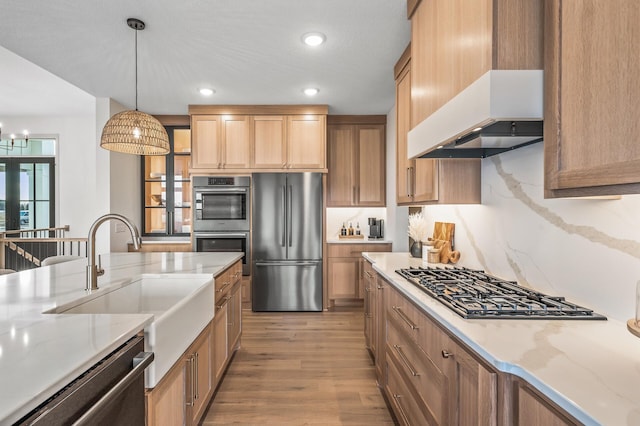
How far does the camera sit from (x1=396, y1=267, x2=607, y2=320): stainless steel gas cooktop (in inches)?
47.9

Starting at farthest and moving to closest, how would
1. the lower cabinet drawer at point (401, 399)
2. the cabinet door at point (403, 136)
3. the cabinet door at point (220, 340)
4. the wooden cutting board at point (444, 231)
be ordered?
1. the cabinet door at point (403, 136)
2. the wooden cutting board at point (444, 231)
3. the cabinet door at point (220, 340)
4. the lower cabinet drawer at point (401, 399)

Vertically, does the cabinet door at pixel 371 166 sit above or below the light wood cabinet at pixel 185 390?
above

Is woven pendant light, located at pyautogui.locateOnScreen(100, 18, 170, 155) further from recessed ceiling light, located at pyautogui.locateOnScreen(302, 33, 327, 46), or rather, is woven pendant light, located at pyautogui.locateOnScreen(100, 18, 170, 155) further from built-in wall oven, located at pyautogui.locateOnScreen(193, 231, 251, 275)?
built-in wall oven, located at pyautogui.locateOnScreen(193, 231, 251, 275)

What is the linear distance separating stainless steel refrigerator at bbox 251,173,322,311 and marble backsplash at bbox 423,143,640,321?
7.60 feet

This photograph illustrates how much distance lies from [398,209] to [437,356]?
9.78 ft

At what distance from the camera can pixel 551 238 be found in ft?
4.96

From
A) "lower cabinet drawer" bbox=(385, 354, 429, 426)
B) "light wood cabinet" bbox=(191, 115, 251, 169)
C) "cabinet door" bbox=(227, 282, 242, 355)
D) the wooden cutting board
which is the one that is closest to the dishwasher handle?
"lower cabinet drawer" bbox=(385, 354, 429, 426)

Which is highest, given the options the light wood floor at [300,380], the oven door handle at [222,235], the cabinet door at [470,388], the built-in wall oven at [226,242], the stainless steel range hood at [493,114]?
the stainless steel range hood at [493,114]

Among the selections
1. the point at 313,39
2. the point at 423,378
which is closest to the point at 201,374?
the point at 423,378

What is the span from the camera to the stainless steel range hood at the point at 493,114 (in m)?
1.17

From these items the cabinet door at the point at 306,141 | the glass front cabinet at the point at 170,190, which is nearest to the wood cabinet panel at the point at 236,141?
the cabinet door at the point at 306,141

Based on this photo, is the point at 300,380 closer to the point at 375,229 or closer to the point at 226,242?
the point at 226,242

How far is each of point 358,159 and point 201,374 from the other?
350cm

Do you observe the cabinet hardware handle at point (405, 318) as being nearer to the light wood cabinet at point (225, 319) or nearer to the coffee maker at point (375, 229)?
the light wood cabinet at point (225, 319)
